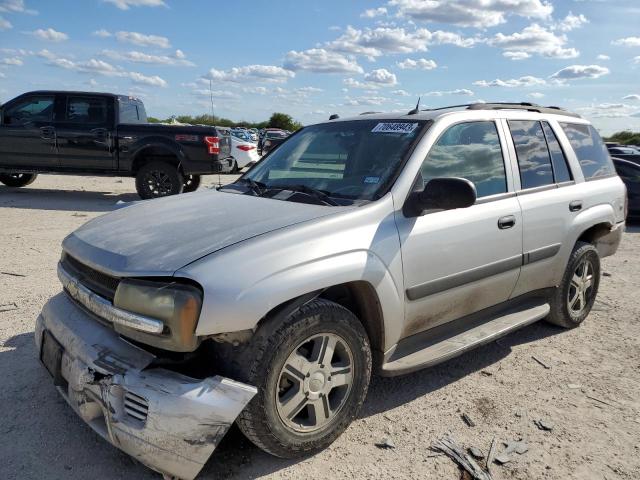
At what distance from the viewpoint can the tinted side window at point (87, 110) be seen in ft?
36.3

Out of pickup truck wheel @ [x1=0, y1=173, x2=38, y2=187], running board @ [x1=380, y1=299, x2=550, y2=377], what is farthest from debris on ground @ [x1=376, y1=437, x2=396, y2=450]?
pickup truck wheel @ [x1=0, y1=173, x2=38, y2=187]

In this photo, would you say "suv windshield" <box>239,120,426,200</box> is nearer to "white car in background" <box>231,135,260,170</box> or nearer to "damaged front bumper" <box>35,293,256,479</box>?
"damaged front bumper" <box>35,293,256,479</box>

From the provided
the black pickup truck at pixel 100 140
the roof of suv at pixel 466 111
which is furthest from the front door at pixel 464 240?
the black pickup truck at pixel 100 140

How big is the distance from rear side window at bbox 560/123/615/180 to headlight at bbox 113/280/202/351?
3.55 m

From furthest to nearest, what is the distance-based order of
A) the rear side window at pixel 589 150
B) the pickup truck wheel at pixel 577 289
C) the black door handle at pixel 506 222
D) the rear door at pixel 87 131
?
1. the rear door at pixel 87 131
2. the rear side window at pixel 589 150
3. the pickup truck wheel at pixel 577 289
4. the black door handle at pixel 506 222

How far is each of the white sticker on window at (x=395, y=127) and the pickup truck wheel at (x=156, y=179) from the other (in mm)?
8164

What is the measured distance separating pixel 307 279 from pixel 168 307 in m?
0.63

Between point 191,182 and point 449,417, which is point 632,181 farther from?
point 449,417

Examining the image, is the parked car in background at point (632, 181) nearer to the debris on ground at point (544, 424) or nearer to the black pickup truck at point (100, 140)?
the black pickup truck at point (100, 140)

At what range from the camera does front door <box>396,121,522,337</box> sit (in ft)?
10.1

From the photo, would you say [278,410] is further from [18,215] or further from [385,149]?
[18,215]

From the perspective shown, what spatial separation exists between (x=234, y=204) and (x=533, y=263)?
7.10 feet

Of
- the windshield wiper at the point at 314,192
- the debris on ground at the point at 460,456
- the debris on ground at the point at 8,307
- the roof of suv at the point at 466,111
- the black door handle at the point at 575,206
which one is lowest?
the debris on ground at the point at 460,456

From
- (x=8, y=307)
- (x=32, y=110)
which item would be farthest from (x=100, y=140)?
(x=8, y=307)
